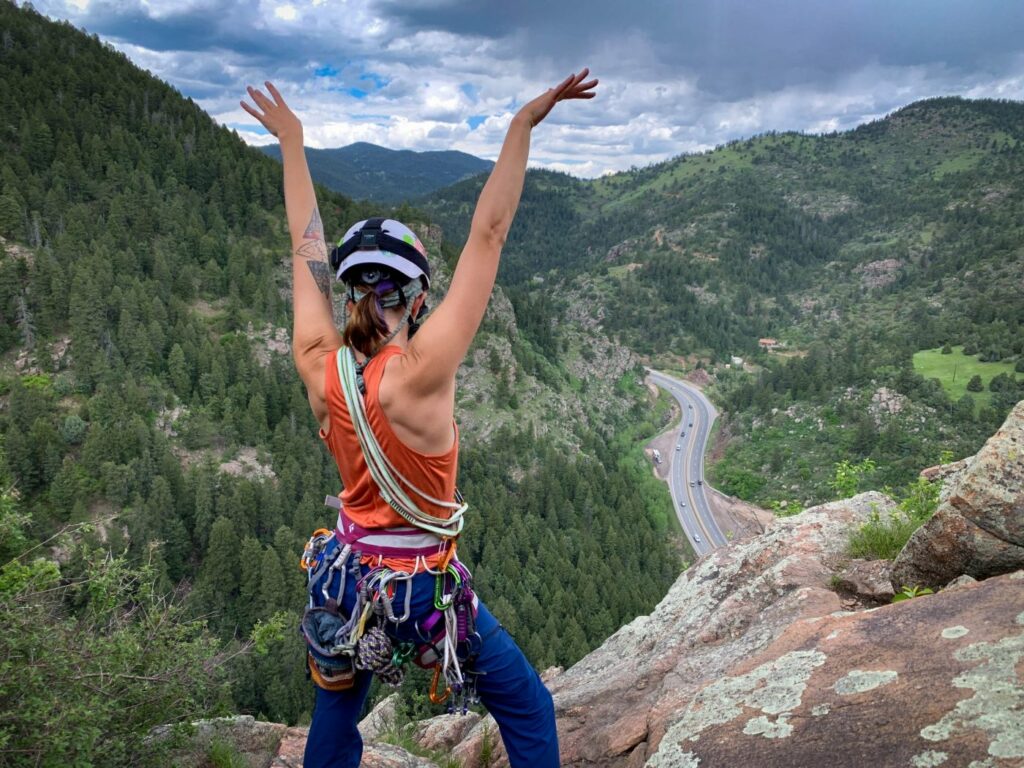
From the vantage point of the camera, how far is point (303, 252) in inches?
130

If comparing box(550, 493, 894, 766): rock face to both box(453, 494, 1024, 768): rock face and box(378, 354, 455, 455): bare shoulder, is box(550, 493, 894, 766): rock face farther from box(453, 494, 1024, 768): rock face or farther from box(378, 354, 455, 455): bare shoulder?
box(378, 354, 455, 455): bare shoulder

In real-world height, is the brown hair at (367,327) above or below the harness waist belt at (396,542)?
above

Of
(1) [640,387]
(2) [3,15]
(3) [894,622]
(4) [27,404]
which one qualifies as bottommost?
(1) [640,387]

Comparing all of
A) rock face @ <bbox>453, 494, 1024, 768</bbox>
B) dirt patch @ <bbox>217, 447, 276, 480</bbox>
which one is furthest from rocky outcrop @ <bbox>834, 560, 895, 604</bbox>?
dirt patch @ <bbox>217, 447, 276, 480</bbox>

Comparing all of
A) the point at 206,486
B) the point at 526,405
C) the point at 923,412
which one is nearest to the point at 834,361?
the point at 923,412

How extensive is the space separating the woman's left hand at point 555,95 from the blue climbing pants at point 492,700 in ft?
7.58

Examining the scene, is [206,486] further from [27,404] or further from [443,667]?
[443,667]

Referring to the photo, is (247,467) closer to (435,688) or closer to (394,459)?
(435,688)

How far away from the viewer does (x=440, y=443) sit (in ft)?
8.80

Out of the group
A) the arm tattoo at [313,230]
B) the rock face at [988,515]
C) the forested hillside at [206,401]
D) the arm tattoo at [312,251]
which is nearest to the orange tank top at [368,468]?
the arm tattoo at [312,251]

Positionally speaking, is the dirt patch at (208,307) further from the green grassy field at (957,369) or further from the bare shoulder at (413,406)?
the green grassy field at (957,369)

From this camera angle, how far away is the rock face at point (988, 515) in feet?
13.4

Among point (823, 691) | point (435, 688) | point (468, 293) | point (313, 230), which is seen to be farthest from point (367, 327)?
point (823, 691)

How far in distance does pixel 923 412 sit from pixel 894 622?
10058 centimetres
